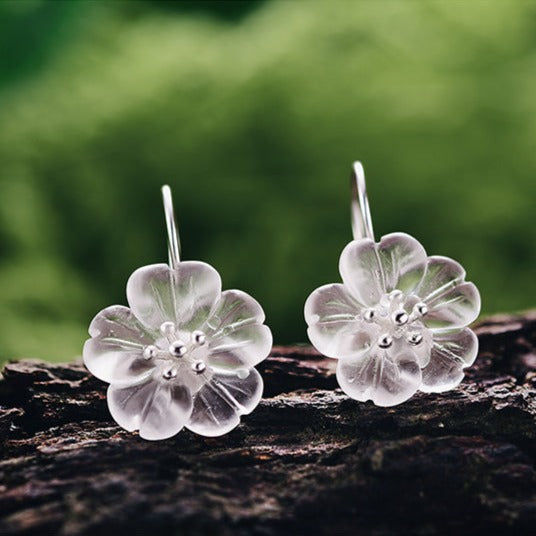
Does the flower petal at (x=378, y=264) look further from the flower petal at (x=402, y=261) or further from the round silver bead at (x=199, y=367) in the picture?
the round silver bead at (x=199, y=367)

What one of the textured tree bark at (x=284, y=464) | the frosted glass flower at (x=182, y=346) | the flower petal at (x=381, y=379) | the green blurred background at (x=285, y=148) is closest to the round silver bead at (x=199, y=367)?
the frosted glass flower at (x=182, y=346)

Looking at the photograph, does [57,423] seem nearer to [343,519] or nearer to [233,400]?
[233,400]

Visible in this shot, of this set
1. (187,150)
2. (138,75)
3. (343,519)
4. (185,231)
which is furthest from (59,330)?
(343,519)

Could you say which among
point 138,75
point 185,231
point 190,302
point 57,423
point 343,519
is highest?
point 138,75

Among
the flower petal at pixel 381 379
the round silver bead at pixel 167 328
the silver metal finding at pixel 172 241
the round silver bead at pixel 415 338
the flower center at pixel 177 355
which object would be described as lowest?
the flower petal at pixel 381 379

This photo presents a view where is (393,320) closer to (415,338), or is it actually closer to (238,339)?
(415,338)

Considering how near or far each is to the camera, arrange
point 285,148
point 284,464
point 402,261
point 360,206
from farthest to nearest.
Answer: point 285,148 → point 360,206 → point 402,261 → point 284,464

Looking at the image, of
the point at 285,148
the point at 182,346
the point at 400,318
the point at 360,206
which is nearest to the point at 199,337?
the point at 182,346
